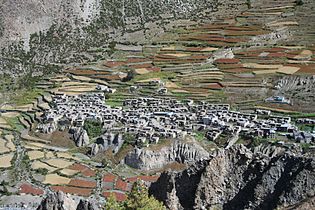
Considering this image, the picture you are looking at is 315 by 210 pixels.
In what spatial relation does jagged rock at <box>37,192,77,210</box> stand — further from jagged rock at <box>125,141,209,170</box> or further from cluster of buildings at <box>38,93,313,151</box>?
cluster of buildings at <box>38,93,313,151</box>

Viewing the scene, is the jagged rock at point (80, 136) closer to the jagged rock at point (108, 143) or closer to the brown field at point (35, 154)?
the jagged rock at point (108, 143)

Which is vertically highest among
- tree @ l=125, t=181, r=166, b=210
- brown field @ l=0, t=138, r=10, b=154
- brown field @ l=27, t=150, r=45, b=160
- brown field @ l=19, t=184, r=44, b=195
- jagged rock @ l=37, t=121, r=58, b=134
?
tree @ l=125, t=181, r=166, b=210

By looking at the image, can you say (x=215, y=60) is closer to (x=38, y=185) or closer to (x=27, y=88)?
(x=27, y=88)

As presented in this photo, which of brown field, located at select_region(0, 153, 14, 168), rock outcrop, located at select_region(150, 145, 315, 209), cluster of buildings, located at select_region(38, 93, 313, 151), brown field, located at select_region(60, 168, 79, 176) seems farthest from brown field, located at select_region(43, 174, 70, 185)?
rock outcrop, located at select_region(150, 145, 315, 209)

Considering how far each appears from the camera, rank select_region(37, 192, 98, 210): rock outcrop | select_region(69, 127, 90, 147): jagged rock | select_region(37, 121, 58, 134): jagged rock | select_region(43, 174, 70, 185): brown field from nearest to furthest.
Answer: select_region(37, 192, 98, 210): rock outcrop
select_region(43, 174, 70, 185): brown field
select_region(69, 127, 90, 147): jagged rock
select_region(37, 121, 58, 134): jagged rock

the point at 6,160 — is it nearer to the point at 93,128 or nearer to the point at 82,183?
the point at 93,128

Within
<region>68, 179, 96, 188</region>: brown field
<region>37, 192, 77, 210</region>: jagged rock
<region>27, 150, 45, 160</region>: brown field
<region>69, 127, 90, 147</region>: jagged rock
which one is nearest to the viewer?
<region>37, 192, 77, 210</region>: jagged rock
